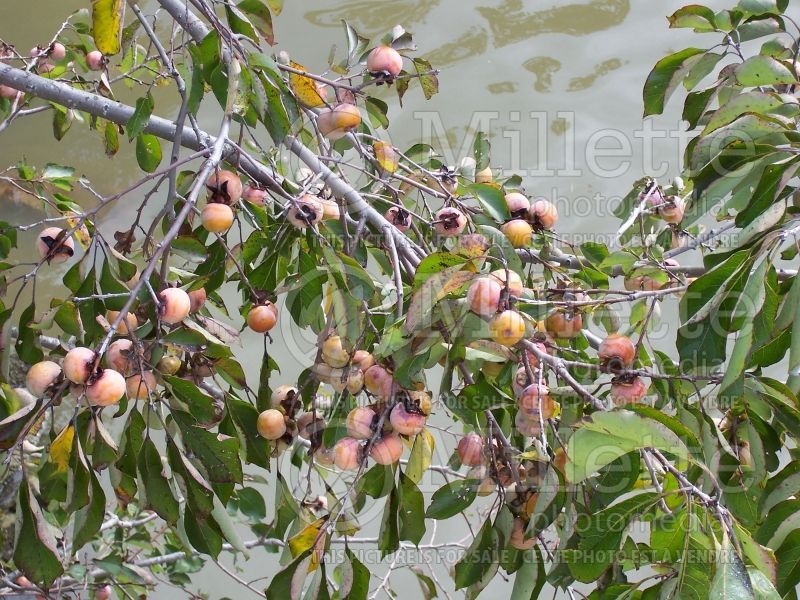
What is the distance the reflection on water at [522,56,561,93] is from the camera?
2607 mm

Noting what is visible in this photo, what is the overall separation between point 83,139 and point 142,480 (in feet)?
8.39

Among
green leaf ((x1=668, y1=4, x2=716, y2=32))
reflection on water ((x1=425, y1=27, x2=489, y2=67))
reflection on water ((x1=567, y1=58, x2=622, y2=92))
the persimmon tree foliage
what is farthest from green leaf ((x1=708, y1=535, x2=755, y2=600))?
reflection on water ((x1=425, y1=27, x2=489, y2=67))

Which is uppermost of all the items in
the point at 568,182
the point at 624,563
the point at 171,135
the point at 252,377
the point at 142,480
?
the point at 171,135

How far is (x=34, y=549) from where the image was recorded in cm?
72

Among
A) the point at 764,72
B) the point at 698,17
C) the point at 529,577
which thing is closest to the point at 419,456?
the point at 529,577

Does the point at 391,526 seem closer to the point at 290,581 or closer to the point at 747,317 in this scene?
the point at 290,581

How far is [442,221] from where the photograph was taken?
974 mm

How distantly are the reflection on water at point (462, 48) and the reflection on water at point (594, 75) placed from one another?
330 millimetres

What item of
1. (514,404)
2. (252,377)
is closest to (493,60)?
(252,377)

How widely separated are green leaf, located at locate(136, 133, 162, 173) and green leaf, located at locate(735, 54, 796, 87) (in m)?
0.78

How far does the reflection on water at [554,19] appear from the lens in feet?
8.63

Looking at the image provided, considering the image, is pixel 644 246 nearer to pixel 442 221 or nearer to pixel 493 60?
→ pixel 442 221

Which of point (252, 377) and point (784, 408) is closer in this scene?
point (784, 408)

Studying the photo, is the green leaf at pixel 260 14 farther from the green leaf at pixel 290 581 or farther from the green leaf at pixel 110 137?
the green leaf at pixel 110 137
